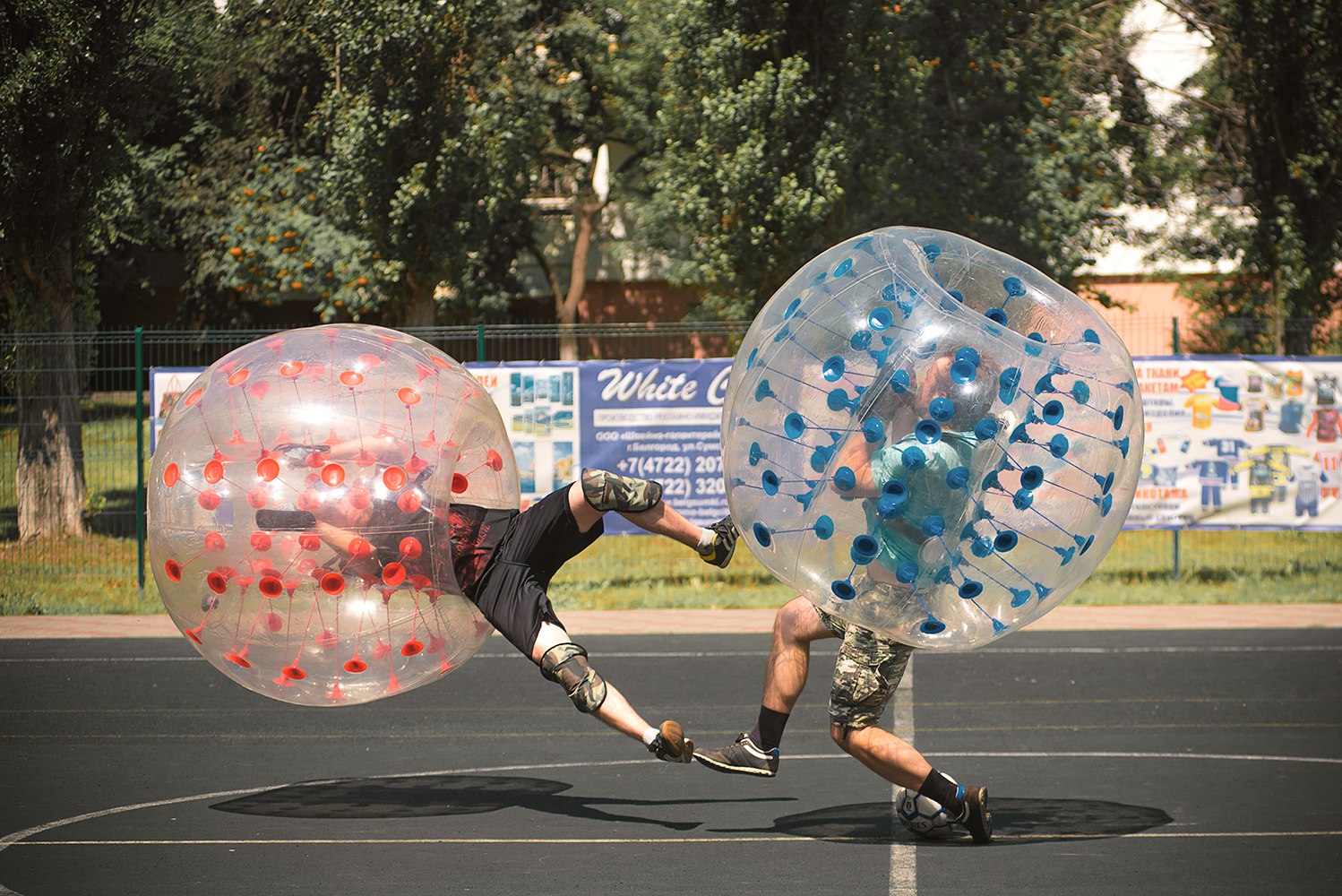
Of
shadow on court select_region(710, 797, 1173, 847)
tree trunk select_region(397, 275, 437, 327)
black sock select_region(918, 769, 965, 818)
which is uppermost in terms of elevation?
tree trunk select_region(397, 275, 437, 327)

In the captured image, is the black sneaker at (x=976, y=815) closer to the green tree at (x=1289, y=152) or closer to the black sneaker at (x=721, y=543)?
the black sneaker at (x=721, y=543)

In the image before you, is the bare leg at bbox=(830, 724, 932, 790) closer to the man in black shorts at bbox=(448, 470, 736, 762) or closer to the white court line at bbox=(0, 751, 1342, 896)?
the man in black shorts at bbox=(448, 470, 736, 762)

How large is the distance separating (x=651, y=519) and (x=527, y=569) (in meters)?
0.56

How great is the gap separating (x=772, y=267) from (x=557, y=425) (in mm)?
4713

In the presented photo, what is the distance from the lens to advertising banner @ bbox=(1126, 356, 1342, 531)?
44.5 ft

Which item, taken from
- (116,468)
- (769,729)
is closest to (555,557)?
(769,729)

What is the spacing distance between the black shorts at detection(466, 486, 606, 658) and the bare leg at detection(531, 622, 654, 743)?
33mm

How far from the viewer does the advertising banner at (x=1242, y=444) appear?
44.5 ft

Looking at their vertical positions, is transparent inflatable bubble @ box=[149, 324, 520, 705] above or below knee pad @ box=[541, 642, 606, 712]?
above

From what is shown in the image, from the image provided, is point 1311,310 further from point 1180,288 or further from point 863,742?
point 863,742

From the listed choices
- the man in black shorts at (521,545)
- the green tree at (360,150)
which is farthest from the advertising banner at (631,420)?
the man in black shorts at (521,545)

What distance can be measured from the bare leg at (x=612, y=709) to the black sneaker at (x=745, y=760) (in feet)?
1.04

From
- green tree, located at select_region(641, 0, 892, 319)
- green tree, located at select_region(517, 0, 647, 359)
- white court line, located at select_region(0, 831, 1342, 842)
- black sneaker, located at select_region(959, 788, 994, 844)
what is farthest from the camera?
Answer: green tree, located at select_region(517, 0, 647, 359)

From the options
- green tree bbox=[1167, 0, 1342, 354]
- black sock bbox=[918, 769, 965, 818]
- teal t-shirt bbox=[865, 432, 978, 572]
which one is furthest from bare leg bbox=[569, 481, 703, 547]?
green tree bbox=[1167, 0, 1342, 354]
